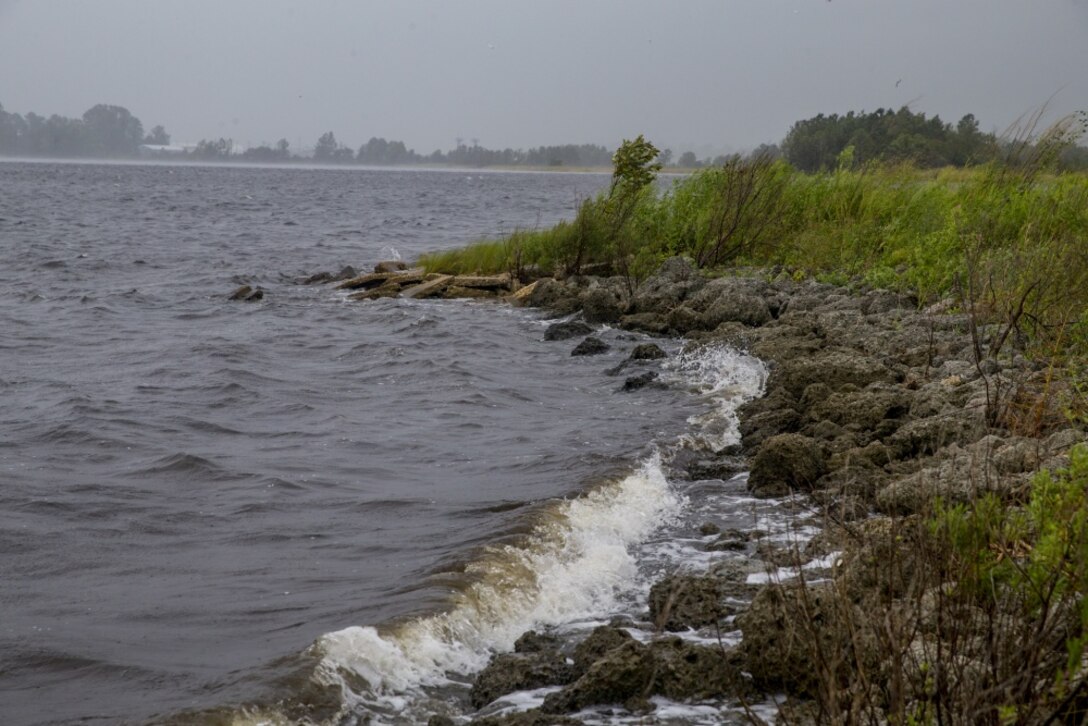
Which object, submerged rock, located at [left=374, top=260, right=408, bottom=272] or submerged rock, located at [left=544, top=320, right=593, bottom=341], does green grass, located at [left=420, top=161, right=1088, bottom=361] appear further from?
submerged rock, located at [left=544, top=320, right=593, bottom=341]

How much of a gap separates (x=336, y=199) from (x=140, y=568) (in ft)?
200

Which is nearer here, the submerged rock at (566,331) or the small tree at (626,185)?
the submerged rock at (566,331)

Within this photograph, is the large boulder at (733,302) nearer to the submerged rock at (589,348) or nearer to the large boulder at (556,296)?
the submerged rock at (589,348)

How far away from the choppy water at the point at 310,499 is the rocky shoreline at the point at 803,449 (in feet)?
1.77

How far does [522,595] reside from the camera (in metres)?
6.51

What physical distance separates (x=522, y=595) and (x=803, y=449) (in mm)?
2860

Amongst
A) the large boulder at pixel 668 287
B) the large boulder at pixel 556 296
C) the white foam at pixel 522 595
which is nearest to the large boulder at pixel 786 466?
the white foam at pixel 522 595

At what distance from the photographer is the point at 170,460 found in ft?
31.1

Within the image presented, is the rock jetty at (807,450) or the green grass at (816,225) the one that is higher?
the green grass at (816,225)

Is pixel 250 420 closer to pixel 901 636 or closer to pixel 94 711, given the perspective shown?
pixel 94 711

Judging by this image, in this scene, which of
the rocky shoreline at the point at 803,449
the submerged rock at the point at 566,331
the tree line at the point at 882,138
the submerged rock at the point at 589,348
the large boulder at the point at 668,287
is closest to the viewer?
the rocky shoreline at the point at 803,449

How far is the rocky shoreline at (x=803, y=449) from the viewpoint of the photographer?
4594 millimetres

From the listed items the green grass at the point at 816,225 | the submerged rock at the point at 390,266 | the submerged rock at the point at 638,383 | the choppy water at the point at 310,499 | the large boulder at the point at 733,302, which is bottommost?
the choppy water at the point at 310,499

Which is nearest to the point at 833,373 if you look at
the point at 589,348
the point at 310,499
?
the point at 589,348
